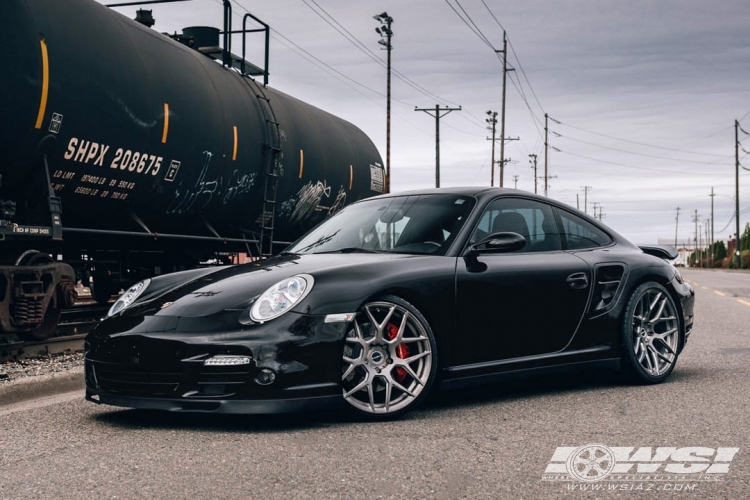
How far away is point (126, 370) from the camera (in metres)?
4.50

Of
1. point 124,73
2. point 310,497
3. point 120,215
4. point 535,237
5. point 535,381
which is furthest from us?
point 120,215

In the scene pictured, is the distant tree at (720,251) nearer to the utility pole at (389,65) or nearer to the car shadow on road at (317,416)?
the utility pole at (389,65)

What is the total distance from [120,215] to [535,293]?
17.8 feet

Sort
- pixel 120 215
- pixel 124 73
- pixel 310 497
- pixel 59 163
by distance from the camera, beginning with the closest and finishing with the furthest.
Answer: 1. pixel 310 497
2. pixel 59 163
3. pixel 124 73
4. pixel 120 215

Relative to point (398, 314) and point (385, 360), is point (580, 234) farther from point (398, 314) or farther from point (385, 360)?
point (385, 360)

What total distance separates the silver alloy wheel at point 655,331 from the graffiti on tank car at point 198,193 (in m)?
5.58

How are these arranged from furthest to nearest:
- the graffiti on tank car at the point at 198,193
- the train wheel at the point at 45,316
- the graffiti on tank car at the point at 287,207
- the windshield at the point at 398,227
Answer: the graffiti on tank car at the point at 287,207
the graffiti on tank car at the point at 198,193
the train wheel at the point at 45,316
the windshield at the point at 398,227

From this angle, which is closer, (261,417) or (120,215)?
(261,417)

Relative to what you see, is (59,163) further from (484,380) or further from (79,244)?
(484,380)

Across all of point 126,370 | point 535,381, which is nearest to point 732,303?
point 535,381

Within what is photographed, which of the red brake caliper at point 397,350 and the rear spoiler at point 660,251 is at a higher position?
the rear spoiler at point 660,251

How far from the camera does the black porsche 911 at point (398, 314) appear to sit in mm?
4379

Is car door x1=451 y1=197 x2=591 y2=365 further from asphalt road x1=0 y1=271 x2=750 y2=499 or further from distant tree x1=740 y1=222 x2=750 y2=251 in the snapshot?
distant tree x1=740 y1=222 x2=750 y2=251

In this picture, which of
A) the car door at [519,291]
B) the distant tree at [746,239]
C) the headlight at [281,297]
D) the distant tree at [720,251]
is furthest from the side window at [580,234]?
the distant tree at [720,251]
